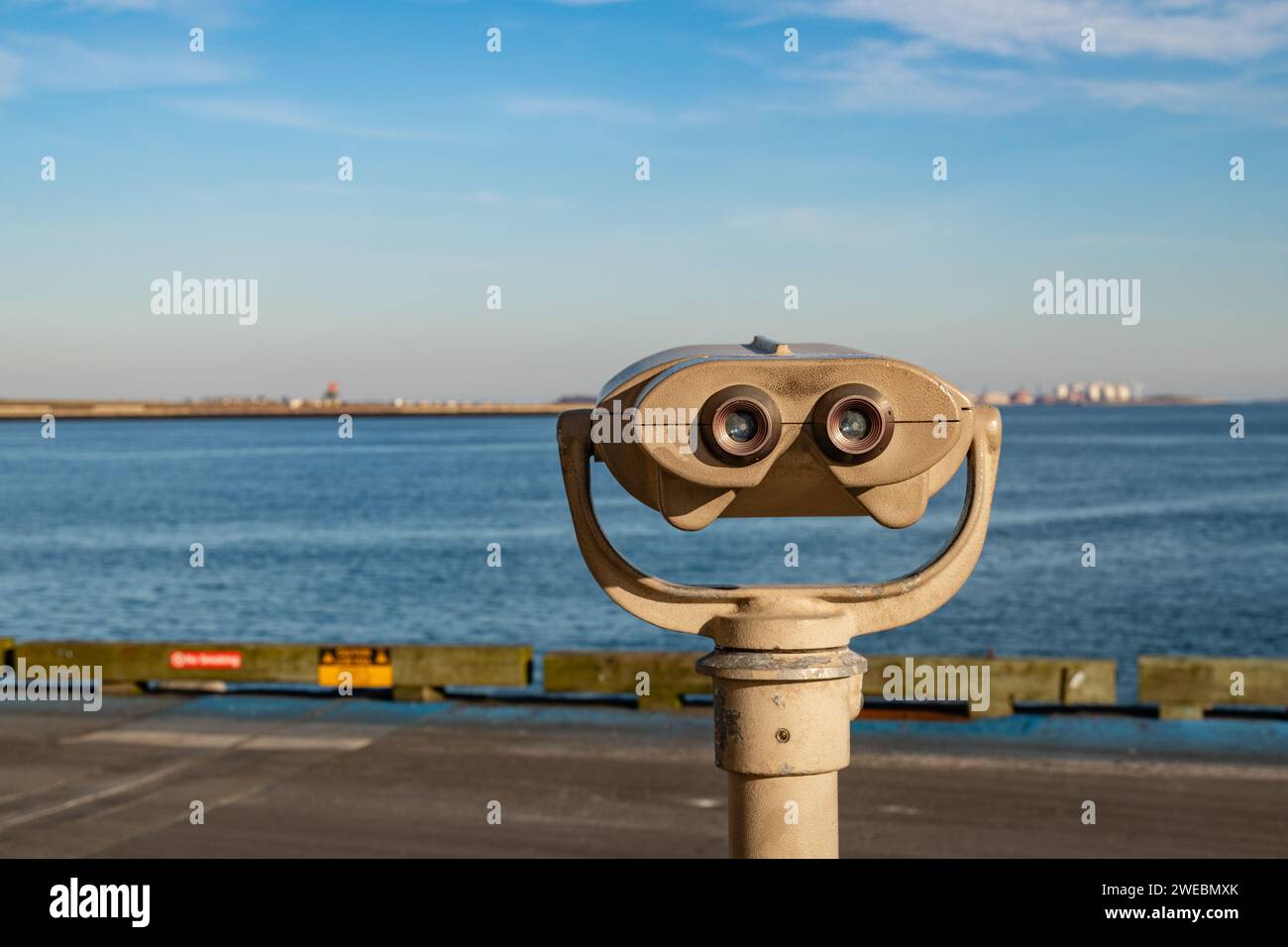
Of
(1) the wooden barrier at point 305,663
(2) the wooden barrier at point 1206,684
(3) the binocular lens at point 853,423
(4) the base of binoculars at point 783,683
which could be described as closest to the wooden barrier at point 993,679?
(2) the wooden barrier at point 1206,684

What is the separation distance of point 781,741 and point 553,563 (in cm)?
5235

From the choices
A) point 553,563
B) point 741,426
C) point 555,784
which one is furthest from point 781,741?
point 553,563

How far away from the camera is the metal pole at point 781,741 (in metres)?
2.40

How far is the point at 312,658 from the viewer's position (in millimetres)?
16375

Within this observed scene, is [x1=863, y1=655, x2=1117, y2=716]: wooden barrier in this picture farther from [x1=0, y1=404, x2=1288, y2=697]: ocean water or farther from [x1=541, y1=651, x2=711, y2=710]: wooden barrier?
Result: [x1=0, y1=404, x2=1288, y2=697]: ocean water

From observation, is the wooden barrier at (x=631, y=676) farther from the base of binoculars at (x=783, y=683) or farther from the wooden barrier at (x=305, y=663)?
the base of binoculars at (x=783, y=683)

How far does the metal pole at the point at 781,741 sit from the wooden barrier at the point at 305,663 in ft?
44.4

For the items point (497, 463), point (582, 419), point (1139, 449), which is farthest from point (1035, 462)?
point (582, 419)

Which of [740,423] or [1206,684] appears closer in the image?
[740,423]

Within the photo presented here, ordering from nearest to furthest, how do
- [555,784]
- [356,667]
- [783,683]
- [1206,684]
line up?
[783,683] → [555,784] → [1206,684] → [356,667]

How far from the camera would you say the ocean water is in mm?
38812

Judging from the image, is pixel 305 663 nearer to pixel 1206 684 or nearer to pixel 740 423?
pixel 1206 684

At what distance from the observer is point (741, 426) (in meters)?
2.33
